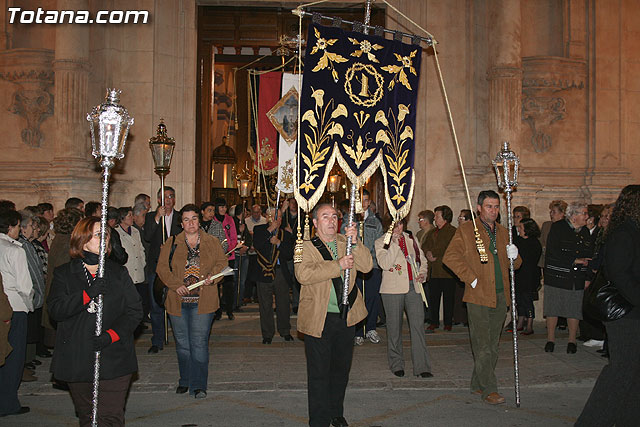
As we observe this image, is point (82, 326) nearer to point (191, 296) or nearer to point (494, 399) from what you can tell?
point (191, 296)

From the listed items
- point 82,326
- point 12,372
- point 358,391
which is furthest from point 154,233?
point 82,326

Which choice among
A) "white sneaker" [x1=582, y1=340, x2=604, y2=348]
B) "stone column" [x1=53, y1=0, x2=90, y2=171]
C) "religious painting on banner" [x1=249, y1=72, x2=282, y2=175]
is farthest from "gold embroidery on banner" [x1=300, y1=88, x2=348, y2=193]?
"stone column" [x1=53, y1=0, x2=90, y2=171]

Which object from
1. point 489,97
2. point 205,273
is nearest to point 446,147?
point 489,97

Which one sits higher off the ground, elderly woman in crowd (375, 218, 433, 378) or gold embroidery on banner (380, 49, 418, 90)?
gold embroidery on banner (380, 49, 418, 90)

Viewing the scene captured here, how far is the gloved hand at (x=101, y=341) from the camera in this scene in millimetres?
4711

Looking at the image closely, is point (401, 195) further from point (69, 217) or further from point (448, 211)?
point (448, 211)

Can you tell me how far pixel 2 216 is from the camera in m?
7.16

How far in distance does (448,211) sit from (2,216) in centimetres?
735

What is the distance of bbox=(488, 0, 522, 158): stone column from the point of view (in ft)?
43.8

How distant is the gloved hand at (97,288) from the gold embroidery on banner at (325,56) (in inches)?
A: 120

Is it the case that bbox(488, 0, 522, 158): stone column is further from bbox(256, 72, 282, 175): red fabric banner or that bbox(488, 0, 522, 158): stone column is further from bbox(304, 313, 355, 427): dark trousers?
bbox(304, 313, 355, 427): dark trousers

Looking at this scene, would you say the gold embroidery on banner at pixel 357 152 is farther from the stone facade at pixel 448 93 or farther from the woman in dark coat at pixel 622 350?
the stone facade at pixel 448 93

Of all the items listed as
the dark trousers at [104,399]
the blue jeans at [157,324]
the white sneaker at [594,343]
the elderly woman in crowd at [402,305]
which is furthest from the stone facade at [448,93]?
the dark trousers at [104,399]

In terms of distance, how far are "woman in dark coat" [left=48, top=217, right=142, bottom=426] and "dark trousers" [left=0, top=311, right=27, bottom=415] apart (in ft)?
7.83
